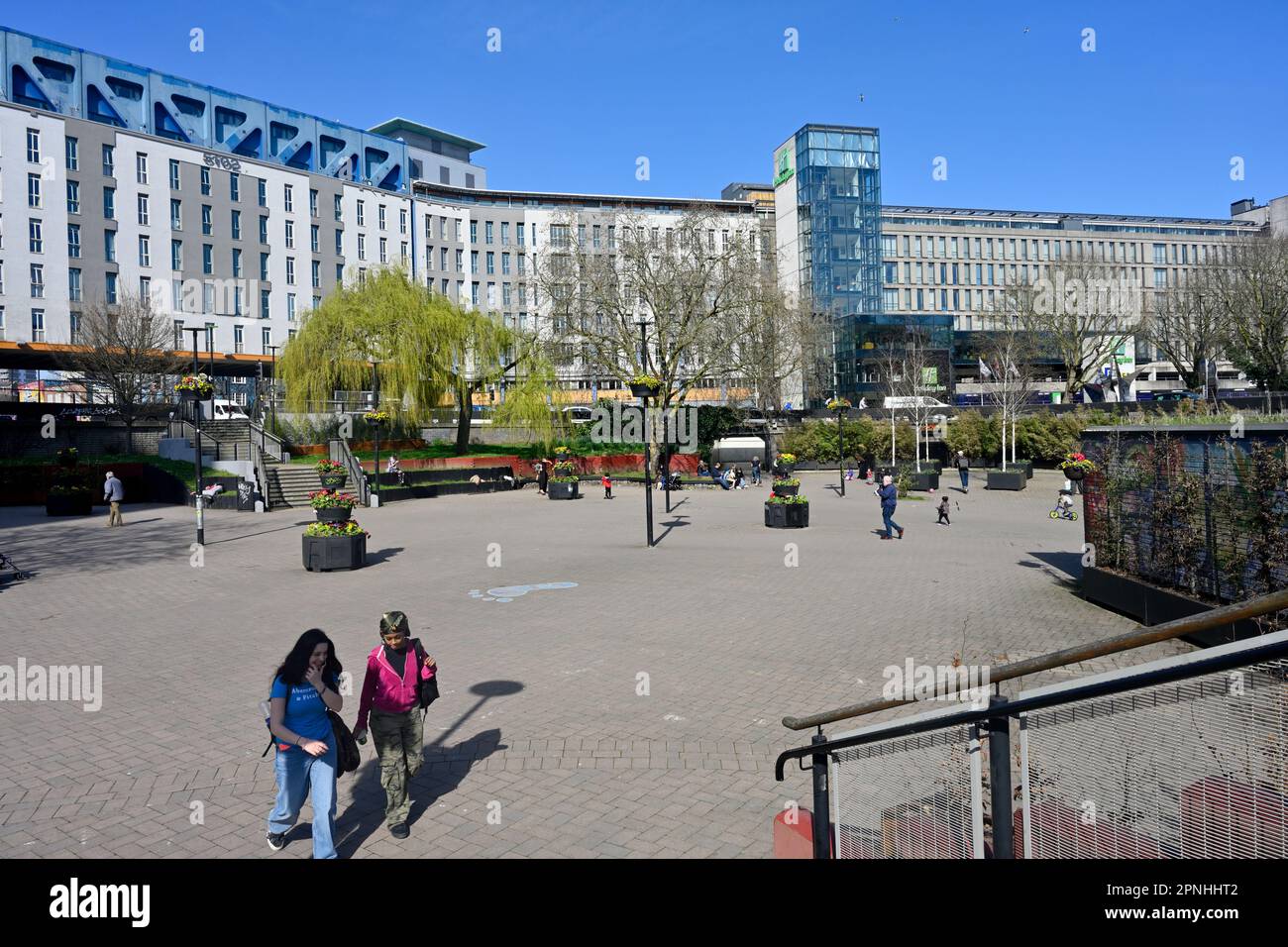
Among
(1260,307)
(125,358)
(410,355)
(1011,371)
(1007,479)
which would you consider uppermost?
(1260,307)

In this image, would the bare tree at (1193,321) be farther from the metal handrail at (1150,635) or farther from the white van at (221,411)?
the metal handrail at (1150,635)

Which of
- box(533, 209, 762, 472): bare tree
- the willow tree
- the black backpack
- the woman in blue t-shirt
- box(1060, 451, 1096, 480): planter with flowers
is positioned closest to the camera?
the woman in blue t-shirt

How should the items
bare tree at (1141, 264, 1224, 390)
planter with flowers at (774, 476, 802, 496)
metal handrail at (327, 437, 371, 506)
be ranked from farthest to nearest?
bare tree at (1141, 264, 1224, 390), metal handrail at (327, 437, 371, 506), planter with flowers at (774, 476, 802, 496)

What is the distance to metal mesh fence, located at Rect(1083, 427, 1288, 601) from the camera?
9.36m

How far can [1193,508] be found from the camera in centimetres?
1087

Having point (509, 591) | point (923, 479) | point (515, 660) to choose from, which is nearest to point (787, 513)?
point (509, 591)

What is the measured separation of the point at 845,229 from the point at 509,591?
238ft

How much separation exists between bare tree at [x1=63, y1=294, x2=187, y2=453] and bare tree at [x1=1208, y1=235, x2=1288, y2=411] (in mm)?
51890

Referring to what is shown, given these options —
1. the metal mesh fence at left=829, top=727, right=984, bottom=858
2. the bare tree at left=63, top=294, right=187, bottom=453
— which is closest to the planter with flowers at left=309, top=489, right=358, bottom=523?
the metal mesh fence at left=829, top=727, right=984, bottom=858

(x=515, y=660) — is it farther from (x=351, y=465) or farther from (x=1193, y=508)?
(x=351, y=465)

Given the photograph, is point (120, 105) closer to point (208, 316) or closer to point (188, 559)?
point (208, 316)

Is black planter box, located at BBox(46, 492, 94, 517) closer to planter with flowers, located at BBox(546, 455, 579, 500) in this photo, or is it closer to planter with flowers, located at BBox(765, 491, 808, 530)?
planter with flowers, located at BBox(546, 455, 579, 500)
